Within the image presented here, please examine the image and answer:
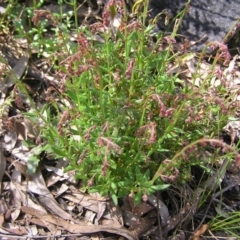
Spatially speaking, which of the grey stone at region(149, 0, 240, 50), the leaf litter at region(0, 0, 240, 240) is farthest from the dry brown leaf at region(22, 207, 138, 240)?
the grey stone at region(149, 0, 240, 50)

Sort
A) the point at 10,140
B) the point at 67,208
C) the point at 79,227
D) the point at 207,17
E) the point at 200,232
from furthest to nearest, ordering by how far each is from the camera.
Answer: the point at 207,17, the point at 10,140, the point at 67,208, the point at 79,227, the point at 200,232

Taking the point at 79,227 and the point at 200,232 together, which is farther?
the point at 79,227

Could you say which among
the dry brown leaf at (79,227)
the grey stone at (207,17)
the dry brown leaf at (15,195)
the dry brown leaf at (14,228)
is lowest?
the dry brown leaf at (14,228)

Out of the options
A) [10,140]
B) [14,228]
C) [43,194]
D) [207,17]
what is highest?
[207,17]

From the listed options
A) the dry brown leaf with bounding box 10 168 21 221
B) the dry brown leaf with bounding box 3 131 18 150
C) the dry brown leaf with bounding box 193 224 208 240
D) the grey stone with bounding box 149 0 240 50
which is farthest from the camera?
the grey stone with bounding box 149 0 240 50

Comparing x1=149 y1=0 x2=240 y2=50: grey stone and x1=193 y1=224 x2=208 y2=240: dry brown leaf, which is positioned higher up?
x1=149 y1=0 x2=240 y2=50: grey stone

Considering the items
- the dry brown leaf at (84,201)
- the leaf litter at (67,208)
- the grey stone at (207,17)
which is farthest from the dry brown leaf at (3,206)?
the grey stone at (207,17)

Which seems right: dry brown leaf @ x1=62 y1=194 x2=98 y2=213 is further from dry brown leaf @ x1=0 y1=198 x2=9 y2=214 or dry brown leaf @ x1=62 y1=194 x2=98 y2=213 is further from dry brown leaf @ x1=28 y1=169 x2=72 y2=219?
dry brown leaf @ x1=0 y1=198 x2=9 y2=214

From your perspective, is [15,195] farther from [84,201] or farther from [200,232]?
[200,232]

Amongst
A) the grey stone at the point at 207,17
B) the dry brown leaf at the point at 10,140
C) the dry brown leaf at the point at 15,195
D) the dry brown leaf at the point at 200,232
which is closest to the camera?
the dry brown leaf at the point at 200,232

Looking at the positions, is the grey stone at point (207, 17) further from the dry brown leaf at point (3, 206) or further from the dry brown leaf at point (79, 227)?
the dry brown leaf at point (3, 206)

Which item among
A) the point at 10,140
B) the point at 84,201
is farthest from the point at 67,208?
the point at 10,140
